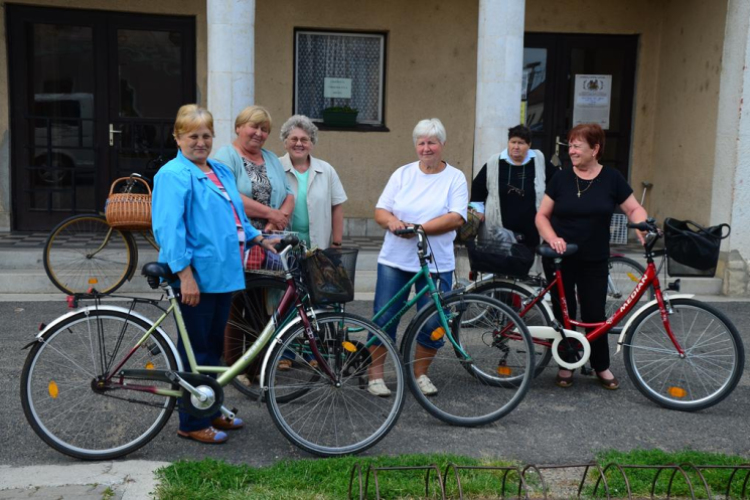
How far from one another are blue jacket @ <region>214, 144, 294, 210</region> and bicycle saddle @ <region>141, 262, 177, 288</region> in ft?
3.62

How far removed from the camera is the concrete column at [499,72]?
29.4 ft

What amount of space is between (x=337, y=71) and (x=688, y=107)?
14.8 feet

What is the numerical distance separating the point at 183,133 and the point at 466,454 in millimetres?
2289

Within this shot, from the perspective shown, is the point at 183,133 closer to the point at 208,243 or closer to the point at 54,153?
the point at 208,243

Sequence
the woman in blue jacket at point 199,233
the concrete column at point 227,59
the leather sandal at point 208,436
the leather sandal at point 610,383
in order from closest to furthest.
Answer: the woman in blue jacket at point 199,233 → the leather sandal at point 208,436 → the leather sandal at point 610,383 → the concrete column at point 227,59

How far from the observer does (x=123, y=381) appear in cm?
450

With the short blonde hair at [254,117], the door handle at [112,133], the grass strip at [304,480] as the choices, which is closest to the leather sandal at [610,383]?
the grass strip at [304,480]

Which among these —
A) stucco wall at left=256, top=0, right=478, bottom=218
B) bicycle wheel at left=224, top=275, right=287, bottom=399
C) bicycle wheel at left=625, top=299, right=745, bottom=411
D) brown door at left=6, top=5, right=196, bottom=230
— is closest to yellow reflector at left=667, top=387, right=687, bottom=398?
bicycle wheel at left=625, top=299, right=745, bottom=411

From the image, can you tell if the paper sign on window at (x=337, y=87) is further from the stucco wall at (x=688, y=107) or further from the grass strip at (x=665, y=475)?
the grass strip at (x=665, y=475)

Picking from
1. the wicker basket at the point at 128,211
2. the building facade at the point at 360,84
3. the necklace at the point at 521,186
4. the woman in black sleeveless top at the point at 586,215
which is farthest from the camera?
the building facade at the point at 360,84

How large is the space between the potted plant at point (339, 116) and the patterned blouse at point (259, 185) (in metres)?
5.94

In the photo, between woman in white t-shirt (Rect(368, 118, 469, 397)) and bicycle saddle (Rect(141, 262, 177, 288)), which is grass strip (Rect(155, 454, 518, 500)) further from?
woman in white t-shirt (Rect(368, 118, 469, 397))

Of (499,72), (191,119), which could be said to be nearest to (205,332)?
(191,119)

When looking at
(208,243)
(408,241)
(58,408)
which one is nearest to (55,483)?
(58,408)
